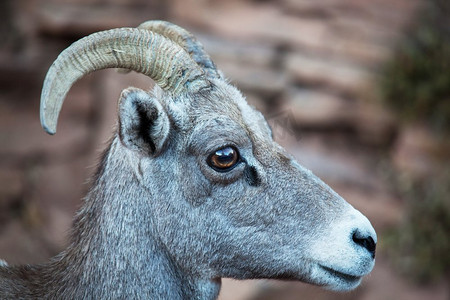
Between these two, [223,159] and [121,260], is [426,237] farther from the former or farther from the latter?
[121,260]

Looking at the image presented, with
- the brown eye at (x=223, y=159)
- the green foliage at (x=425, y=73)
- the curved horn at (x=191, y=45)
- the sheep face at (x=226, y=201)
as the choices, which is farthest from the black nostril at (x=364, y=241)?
the green foliage at (x=425, y=73)

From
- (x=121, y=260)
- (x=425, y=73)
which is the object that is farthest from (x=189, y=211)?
(x=425, y=73)

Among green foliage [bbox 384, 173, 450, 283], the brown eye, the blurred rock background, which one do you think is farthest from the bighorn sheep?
green foliage [bbox 384, 173, 450, 283]

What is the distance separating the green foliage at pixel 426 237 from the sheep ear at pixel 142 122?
18.7ft

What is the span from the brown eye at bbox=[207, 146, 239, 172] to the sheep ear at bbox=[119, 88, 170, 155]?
34cm

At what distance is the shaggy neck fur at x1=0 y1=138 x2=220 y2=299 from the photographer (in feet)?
12.9

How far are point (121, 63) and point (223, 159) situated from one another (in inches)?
35.3

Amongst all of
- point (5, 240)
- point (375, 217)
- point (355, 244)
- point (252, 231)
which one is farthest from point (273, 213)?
point (5, 240)

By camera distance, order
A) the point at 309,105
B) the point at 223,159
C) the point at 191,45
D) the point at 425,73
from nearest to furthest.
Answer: the point at 223,159 < the point at 191,45 < the point at 425,73 < the point at 309,105

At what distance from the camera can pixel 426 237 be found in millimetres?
8445

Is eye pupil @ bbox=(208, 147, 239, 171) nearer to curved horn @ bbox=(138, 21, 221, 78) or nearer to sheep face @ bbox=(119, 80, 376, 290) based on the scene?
sheep face @ bbox=(119, 80, 376, 290)

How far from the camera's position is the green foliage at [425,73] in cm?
856

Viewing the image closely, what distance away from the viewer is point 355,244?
372cm

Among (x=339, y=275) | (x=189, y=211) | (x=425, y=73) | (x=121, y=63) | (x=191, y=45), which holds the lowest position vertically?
(x=339, y=275)
